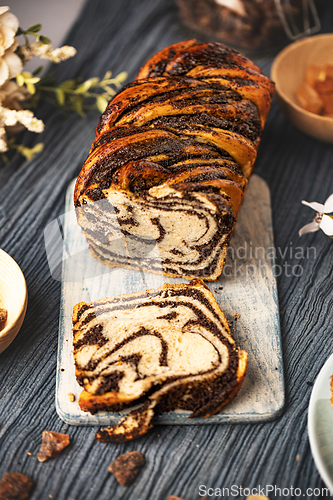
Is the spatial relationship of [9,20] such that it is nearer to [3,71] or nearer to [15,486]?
[3,71]

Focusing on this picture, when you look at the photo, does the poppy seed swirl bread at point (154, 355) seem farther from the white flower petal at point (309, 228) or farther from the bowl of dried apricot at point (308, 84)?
the bowl of dried apricot at point (308, 84)

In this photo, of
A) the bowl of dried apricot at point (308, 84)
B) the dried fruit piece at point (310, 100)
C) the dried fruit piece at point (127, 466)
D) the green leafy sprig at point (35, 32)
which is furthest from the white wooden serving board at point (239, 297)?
the green leafy sprig at point (35, 32)

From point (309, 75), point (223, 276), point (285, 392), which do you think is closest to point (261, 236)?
point (223, 276)

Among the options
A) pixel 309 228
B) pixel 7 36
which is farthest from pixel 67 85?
pixel 309 228

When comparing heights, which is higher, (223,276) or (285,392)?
(223,276)

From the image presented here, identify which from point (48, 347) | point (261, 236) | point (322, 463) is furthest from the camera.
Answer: point (261, 236)

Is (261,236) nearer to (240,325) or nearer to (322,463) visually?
(240,325)
